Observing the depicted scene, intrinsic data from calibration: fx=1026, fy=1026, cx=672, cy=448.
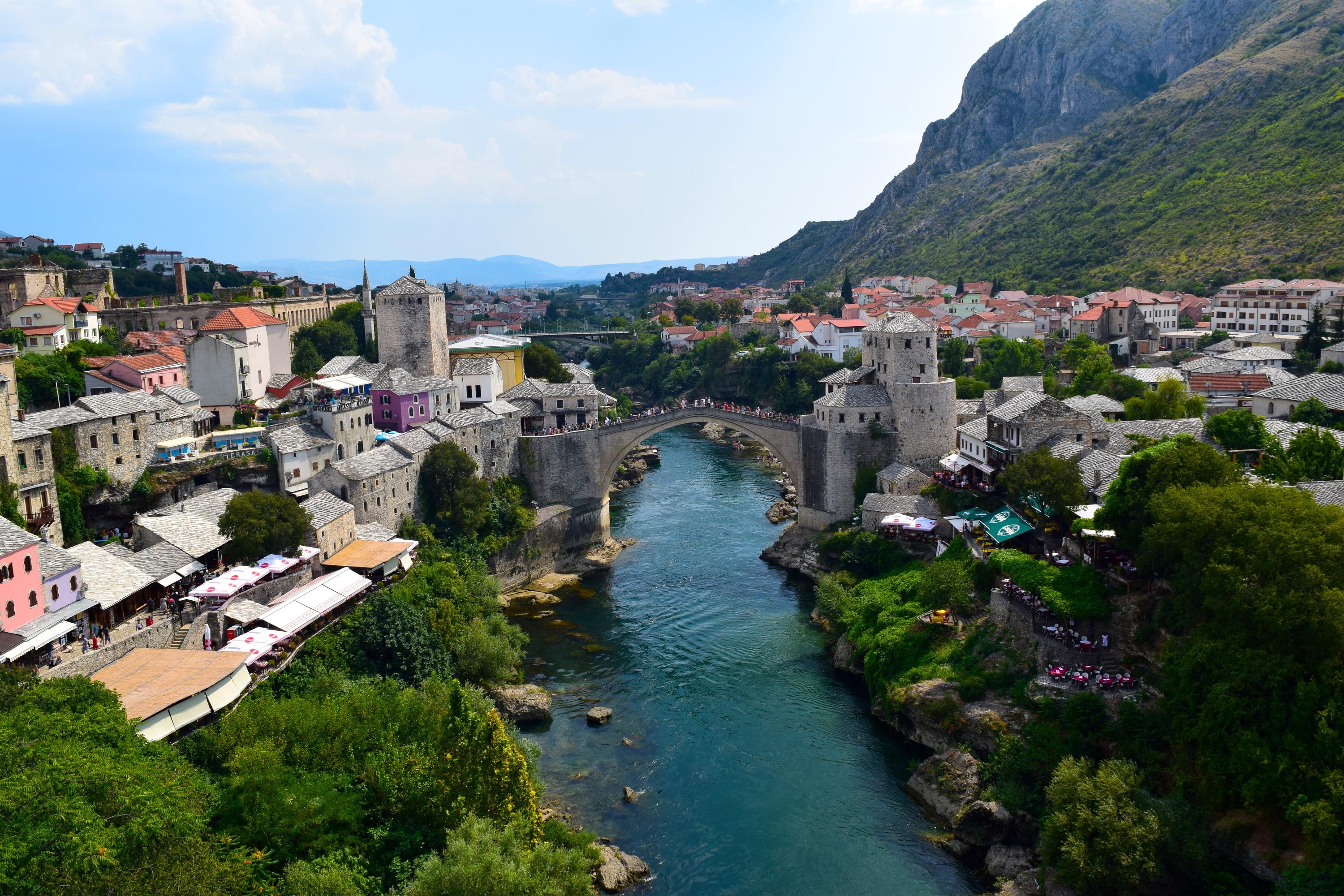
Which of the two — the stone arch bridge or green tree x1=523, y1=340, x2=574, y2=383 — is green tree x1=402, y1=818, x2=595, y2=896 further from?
green tree x1=523, y1=340, x2=574, y2=383

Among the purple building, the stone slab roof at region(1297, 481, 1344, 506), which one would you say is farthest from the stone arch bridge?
the stone slab roof at region(1297, 481, 1344, 506)

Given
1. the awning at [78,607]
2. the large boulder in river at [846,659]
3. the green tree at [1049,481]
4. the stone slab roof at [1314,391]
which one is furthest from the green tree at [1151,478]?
the awning at [78,607]

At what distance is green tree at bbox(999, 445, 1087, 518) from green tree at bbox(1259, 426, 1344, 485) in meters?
5.01

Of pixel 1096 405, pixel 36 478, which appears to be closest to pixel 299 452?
pixel 36 478

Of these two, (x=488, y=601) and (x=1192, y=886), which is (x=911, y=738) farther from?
(x=488, y=601)

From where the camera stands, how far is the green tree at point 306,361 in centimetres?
5041

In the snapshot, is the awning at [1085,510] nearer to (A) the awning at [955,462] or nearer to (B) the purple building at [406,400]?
(A) the awning at [955,462]

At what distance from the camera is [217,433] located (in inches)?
1526

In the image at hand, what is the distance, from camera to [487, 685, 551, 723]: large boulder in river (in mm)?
29344

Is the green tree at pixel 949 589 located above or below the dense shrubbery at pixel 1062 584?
below

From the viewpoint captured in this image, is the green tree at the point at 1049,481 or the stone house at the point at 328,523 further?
the stone house at the point at 328,523

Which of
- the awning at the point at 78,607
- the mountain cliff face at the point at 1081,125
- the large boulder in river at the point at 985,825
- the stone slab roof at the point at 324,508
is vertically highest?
the mountain cliff face at the point at 1081,125

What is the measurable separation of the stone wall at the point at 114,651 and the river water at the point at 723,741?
32.9ft

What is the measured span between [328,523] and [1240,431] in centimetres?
Result: 2943
